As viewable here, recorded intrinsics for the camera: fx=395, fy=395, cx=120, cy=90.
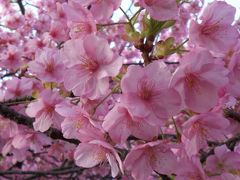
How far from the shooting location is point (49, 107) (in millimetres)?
1945

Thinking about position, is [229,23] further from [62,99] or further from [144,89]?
[62,99]

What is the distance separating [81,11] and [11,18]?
4535 mm

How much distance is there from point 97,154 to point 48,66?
2.12 ft

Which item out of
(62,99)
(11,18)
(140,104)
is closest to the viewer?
(140,104)

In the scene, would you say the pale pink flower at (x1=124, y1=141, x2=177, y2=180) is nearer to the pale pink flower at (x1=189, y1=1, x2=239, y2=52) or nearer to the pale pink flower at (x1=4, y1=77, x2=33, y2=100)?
the pale pink flower at (x1=189, y1=1, x2=239, y2=52)

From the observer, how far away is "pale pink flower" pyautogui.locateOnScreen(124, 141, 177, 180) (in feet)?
4.78

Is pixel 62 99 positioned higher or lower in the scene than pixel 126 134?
lower

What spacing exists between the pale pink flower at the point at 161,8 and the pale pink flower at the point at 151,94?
18cm

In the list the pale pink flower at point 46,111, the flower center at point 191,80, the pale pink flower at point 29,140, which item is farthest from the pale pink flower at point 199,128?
the pale pink flower at point 29,140

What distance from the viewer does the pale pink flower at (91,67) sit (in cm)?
138

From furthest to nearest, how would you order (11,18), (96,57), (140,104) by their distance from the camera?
(11,18), (96,57), (140,104)

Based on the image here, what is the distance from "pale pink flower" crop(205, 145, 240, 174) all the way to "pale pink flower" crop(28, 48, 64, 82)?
0.83 m

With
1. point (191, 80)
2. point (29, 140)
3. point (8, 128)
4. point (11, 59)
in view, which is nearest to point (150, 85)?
point (191, 80)

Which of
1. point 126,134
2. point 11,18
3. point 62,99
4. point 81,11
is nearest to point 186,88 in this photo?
point 126,134
